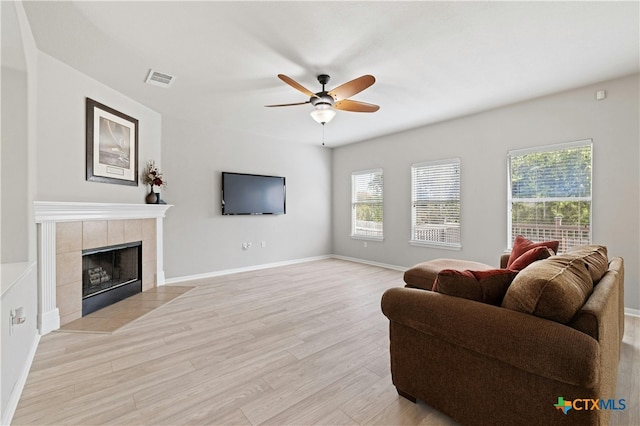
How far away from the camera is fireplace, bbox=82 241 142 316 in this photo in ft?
11.3

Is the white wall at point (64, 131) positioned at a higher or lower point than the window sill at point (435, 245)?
higher

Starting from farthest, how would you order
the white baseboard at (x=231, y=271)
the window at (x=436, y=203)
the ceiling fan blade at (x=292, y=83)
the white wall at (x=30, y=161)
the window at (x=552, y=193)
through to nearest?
the window at (x=436, y=203) < the white baseboard at (x=231, y=271) < the window at (x=552, y=193) < the ceiling fan blade at (x=292, y=83) < the white wall at (x=30, y=161)

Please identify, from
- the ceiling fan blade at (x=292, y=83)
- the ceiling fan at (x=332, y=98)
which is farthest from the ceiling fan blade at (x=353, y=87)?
the ceiling fan blade at (x=292, y=83)

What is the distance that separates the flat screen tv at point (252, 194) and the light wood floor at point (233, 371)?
7.36ft

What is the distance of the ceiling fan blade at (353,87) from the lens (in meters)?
2.69

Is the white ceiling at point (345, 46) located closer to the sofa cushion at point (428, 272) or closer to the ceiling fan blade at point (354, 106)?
the ceiling fan blade at point (354, 106)

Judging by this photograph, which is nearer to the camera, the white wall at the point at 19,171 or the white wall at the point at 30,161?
the white wall at the point at 30,161

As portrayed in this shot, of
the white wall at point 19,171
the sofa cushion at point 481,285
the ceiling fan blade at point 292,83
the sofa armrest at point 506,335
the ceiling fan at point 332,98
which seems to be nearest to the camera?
the sofa armrest at point 506,335

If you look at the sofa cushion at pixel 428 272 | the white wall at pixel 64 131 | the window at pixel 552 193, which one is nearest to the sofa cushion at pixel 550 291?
the sofa cushion at pixel 428 272

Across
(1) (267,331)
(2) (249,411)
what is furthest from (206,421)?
(1) (267,331)

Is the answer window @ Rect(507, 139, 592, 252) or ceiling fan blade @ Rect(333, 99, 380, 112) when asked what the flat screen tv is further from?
window @ Rect(507, 139, 592, 252)

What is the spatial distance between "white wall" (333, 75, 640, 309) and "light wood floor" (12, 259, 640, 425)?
134cm

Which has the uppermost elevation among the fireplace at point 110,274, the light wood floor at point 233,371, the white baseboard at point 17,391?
the fireplace at point 110,274

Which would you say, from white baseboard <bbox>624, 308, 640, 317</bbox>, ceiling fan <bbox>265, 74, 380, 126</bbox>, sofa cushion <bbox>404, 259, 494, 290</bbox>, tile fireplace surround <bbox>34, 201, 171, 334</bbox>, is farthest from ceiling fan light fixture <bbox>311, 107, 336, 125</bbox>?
white baseboard <bbox>624, 308, 640, 317</bbox>
